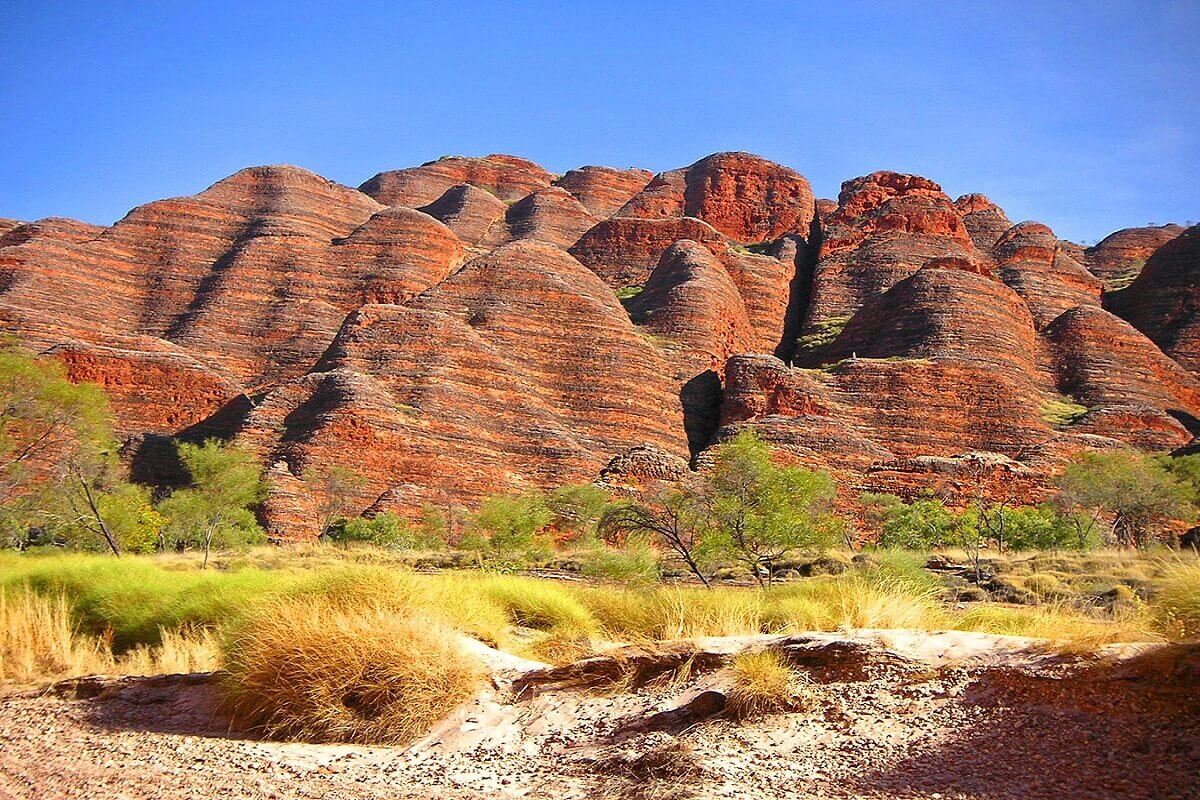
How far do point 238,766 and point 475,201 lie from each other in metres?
82.3

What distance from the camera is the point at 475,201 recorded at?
84.6m

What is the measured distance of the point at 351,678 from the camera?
6.72 m

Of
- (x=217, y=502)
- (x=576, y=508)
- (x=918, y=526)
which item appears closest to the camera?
(x=217, y=502)

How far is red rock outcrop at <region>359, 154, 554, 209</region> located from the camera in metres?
100

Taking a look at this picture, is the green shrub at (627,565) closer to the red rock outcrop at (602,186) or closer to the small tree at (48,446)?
the small tree at (48,446)

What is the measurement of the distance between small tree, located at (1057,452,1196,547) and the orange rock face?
4645 mm

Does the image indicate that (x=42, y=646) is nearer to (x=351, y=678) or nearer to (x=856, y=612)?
(x=351, y=678)

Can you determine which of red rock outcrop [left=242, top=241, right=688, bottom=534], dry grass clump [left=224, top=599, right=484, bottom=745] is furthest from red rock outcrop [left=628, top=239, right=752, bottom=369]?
dry grass clump [left=224, top=599, right=484, bottom=745]

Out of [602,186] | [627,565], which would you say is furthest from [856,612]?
[602,186]

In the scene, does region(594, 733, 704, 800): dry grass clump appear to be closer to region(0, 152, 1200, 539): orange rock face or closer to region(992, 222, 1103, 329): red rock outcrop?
region(0, 152, 1200, 539): orange rock face

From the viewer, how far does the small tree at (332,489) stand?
115ft

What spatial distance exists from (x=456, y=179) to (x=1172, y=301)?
249 feet

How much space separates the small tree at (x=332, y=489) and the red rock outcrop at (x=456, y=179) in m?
67.6

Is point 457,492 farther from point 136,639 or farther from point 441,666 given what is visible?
→ point 441,666
